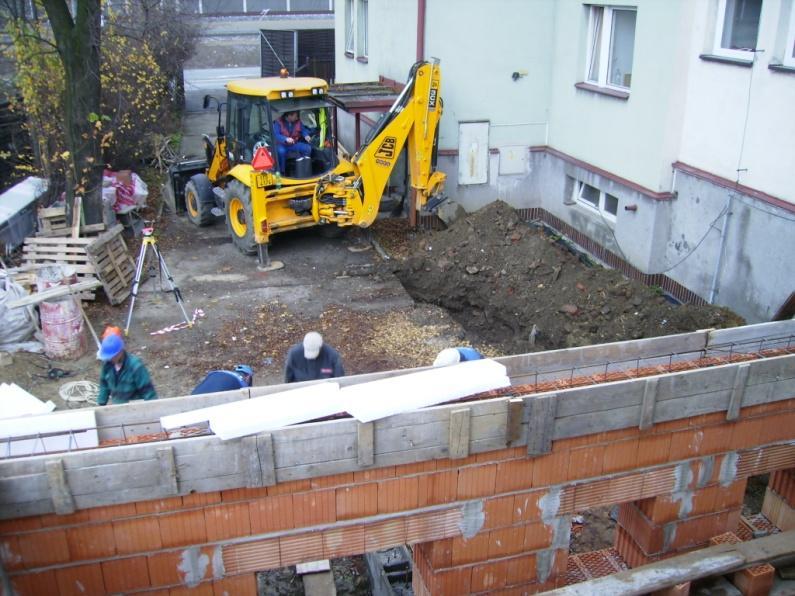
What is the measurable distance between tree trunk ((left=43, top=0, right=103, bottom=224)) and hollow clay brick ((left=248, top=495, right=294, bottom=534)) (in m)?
8.53

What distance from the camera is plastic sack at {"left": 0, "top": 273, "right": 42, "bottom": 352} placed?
8.91 metres

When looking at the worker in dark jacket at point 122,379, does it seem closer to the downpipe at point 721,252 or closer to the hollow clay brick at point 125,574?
the hollow clay brick at point 125,574

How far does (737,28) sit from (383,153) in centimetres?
516

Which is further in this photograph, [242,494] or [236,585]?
[236,585]

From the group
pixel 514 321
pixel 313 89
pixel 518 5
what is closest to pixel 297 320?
pixel 514 321

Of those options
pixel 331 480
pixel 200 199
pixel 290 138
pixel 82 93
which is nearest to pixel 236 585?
pixel 331 480

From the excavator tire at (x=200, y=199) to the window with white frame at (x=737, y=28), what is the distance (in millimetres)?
8573

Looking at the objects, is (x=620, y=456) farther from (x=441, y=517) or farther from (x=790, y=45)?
(x=790, y=45)

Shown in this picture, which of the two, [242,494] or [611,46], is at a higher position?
[611,46]

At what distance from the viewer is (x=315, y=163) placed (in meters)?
12.1

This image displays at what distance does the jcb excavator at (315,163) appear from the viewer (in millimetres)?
11359

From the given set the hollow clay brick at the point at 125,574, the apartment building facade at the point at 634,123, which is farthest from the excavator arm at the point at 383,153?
the hollow clay brick at the point at 125,574

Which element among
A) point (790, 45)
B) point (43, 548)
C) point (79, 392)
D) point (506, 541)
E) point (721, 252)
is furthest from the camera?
point (721, 252)

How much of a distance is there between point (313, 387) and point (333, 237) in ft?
26.2
